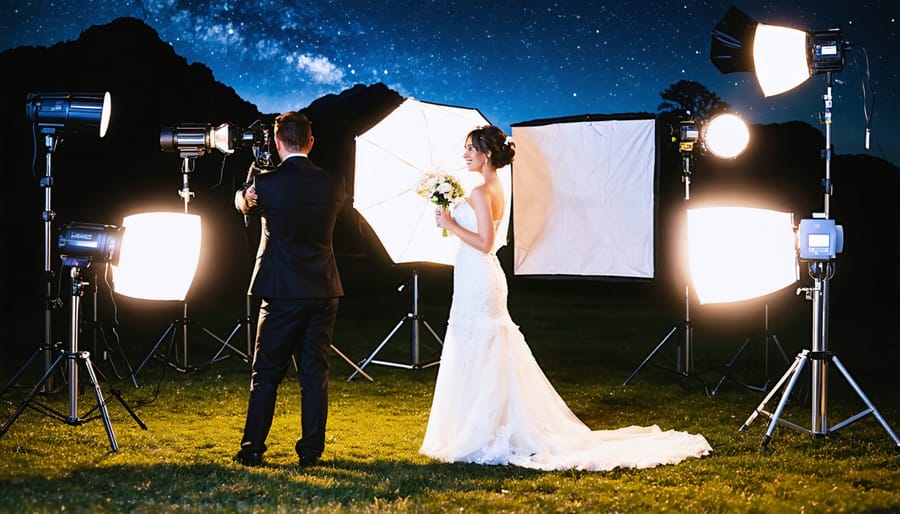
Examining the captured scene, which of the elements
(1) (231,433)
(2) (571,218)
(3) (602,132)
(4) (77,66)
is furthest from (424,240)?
(4) (77,66)

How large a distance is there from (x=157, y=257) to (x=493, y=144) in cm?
226

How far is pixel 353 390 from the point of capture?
675cm

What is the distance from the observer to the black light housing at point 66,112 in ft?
16.2

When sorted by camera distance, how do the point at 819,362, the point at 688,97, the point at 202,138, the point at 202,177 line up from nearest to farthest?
the point at 819,362 → the point at 202,138 → the point at 202,177 → the point at 688,97

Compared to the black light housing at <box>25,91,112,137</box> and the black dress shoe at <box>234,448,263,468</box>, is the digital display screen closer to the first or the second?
the black dress shoe at <box>234,448,263,468</box>

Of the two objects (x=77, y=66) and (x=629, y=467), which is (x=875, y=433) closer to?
(x=629, y=467)

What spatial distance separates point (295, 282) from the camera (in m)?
4.14

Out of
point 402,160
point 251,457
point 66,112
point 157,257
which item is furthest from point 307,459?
point 402,160

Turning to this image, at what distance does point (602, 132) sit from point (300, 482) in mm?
4012

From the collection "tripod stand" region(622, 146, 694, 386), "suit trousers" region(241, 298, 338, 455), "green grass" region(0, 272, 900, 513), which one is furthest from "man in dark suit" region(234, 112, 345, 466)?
"tripod stand" region(622, 146, 694, 386)

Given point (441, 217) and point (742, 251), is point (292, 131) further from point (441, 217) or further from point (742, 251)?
point (742, 251)

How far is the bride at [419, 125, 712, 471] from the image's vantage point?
177 inches

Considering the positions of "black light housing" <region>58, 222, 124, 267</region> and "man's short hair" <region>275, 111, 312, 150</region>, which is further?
"black light housing" <region>58, 222, 124, 267</region>

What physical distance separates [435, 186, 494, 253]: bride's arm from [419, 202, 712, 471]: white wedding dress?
0.09 metres
